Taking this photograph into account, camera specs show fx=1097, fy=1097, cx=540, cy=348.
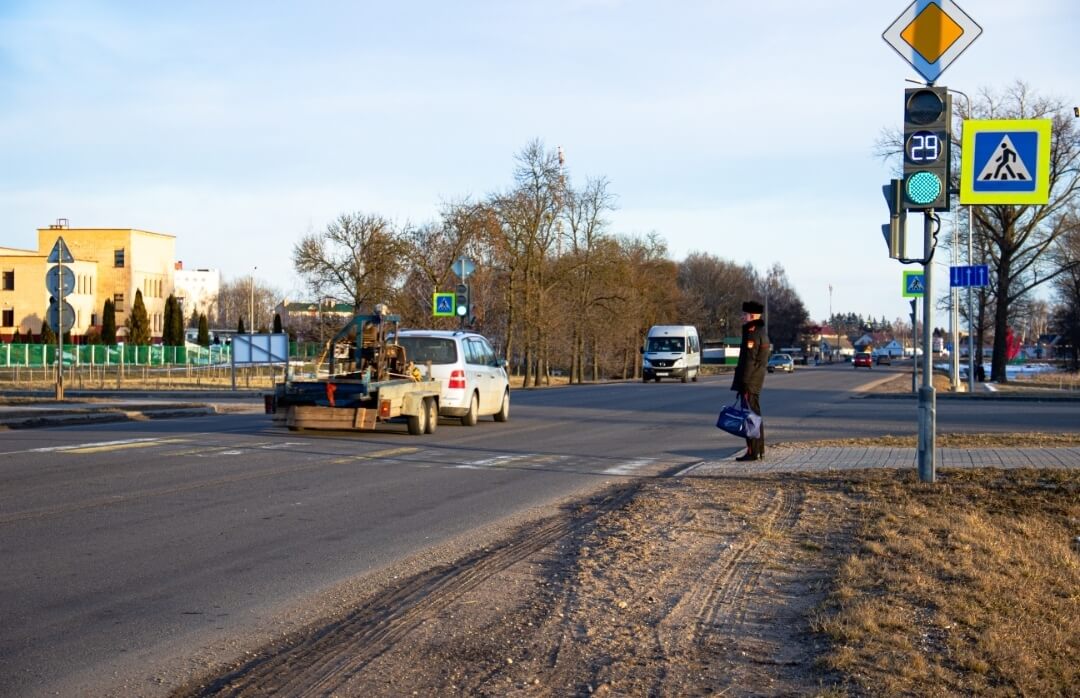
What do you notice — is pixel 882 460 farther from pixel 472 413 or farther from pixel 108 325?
pixel 108 325

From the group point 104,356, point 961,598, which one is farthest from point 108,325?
point 961,598

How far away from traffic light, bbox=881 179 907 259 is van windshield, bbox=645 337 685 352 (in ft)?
139

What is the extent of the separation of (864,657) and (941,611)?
3.60ft

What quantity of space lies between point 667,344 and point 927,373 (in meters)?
42.8

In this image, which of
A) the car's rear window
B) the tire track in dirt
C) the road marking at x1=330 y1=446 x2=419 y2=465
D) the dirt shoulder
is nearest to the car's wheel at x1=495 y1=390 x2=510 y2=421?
the car's rear window

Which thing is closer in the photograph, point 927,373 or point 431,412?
point 927,373

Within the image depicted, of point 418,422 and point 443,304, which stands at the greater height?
point 443,304

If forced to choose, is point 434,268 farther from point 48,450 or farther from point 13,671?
point 13,671

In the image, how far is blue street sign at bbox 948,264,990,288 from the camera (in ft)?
107

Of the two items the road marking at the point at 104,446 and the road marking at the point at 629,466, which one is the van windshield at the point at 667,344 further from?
the road marking at the point at 104,446

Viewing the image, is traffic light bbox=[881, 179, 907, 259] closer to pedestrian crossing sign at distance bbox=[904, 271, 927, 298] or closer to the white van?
pedestrian crossing sign at distance bbox=[904, 271, 927, 298]

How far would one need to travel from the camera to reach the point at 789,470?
1344 centimetres

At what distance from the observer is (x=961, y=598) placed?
6473 millimetres

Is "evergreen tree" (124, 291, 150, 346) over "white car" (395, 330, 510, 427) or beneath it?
over
